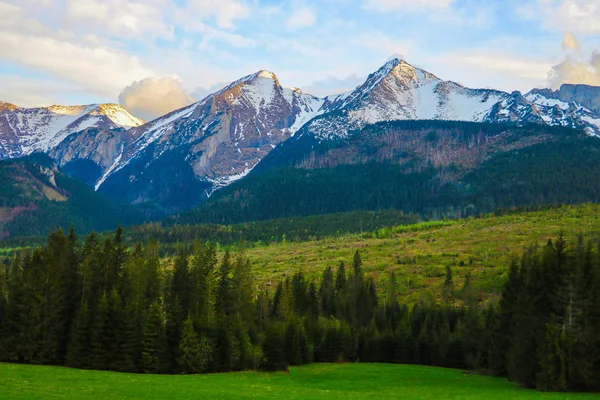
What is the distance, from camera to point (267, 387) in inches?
2425

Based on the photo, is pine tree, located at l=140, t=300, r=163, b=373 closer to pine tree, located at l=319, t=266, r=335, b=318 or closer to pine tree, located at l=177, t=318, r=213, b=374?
A: pine tree, located at l=177, t=318, r=213, b=374

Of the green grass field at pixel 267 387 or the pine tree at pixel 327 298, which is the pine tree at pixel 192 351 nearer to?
the green grass field at pixel 267 387

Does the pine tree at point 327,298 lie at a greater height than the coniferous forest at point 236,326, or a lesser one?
lesser

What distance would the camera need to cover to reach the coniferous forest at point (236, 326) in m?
64.1

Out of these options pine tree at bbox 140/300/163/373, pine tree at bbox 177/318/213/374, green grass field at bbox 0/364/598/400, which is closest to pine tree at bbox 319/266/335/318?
pine tree at bbox 177/318/213/374

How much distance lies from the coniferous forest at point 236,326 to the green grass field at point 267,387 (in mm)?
5294

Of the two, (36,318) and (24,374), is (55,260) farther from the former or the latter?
(24,374)

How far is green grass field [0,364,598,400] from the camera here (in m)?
48.6

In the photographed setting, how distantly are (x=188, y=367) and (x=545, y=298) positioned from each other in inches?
1821

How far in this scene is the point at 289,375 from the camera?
8300 cm

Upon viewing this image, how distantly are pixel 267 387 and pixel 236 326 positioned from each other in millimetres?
30369

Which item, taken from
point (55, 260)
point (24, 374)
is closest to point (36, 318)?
point (55, 260)

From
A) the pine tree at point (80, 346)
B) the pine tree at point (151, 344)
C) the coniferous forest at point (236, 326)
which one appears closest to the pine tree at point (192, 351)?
the coniferous forest at point (236, 326)

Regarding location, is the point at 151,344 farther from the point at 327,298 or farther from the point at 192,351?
the point at 327,298
